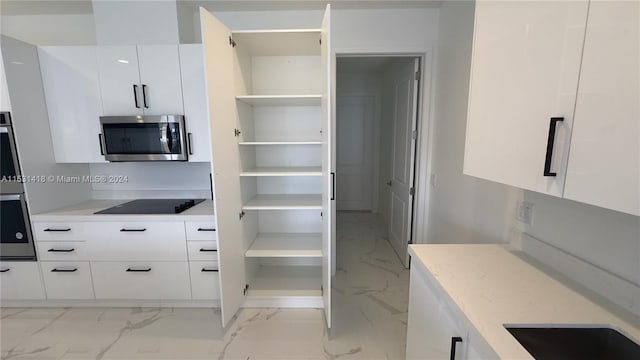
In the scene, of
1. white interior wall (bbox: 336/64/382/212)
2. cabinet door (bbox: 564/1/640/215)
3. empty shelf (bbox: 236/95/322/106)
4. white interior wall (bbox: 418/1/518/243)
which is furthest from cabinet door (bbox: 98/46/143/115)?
white interior wall (bbox: 336/64/382/212)

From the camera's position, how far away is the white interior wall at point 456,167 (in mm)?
1592

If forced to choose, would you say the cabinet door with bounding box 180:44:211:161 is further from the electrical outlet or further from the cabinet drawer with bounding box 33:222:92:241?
the electrical outlet

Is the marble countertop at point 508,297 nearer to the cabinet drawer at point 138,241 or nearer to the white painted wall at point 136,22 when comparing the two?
the cabinet drawer at point 138,241

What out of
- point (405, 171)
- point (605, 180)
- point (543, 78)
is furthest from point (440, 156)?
point (605, 180)

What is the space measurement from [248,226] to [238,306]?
2.12 ft

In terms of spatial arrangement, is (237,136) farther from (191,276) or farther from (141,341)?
(141,341)

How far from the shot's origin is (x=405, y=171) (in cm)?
279

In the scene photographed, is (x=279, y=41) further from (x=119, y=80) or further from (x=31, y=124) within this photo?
(x=31, y=124)

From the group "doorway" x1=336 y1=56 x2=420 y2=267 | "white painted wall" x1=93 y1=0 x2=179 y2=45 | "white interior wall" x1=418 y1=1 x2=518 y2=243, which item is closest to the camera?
"white interior wall" x1=418 y1=1 x2=518 y2=243

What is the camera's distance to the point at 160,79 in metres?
2.12

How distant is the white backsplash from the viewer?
100 inches

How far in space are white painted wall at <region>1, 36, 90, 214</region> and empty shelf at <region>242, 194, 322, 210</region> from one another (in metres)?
1.65

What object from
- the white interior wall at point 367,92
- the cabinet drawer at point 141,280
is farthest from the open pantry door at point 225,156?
the white interior wall at point 367,92

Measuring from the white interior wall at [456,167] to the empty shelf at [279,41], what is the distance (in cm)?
109
